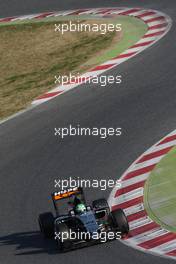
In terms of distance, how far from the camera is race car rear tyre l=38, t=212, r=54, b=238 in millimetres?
18781

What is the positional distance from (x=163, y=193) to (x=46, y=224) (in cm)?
319

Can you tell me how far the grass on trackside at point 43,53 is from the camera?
2873cm

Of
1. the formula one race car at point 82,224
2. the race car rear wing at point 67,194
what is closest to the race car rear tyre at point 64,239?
the formula one race car at point 82,224

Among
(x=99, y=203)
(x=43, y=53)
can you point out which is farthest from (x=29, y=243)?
(x=43, y=53)

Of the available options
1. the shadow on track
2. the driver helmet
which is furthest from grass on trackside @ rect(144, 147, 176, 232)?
the shadow on track

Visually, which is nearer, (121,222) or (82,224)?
(121,222)

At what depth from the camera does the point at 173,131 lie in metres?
24.1

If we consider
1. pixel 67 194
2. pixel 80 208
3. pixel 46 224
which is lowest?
pixel 46 224

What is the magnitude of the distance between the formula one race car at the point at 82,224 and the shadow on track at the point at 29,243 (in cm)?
21

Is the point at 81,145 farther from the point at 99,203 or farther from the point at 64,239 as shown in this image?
the point at 64,239

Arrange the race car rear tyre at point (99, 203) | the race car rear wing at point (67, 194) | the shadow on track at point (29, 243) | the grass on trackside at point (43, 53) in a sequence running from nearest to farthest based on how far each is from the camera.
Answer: the shadow on track at point (29, 243)
the race car rear tyre at point (99, 203)
the race car rear wing at point (67, 194)
the grass on trackside at point (43, 53)

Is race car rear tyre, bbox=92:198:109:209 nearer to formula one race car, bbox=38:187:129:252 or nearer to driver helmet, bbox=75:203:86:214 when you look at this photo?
formula one race car, bbox=38:187:129:252

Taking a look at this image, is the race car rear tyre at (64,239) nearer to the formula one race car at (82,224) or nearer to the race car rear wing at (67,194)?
the formula one race car at (82,224)

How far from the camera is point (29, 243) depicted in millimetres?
18969
